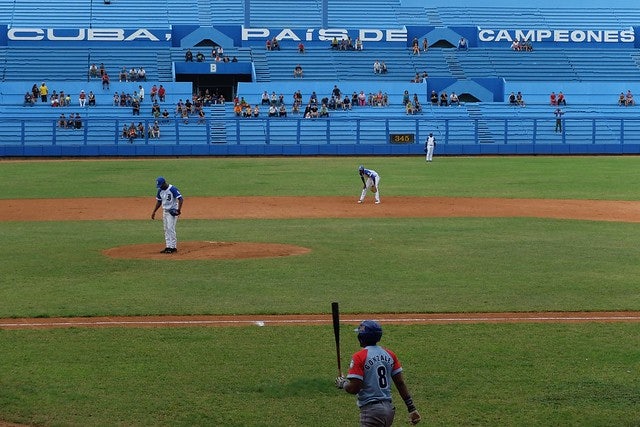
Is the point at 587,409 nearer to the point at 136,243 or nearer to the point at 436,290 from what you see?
the point at 436,290

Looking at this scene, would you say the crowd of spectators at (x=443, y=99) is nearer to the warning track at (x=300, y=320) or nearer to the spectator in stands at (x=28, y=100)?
the spectator in stands at (x=28, y=100)

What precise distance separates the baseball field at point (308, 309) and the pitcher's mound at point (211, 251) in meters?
0.10

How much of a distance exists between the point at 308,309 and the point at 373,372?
333 inches

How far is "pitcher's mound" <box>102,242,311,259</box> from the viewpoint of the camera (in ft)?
74.2

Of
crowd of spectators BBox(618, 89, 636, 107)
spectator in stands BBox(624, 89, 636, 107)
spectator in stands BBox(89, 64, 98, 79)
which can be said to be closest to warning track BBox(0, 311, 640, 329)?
spectator in stands BBox(89, 64, 98, 79)

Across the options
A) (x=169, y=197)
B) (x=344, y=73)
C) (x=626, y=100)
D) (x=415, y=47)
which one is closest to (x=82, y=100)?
(x=344, y=73)

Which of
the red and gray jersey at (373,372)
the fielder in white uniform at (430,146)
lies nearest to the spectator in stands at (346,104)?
the fielder in white uniform at (430,146)

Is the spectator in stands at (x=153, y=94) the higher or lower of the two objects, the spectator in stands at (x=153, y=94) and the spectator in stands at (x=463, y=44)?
the lower

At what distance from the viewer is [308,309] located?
16.5m

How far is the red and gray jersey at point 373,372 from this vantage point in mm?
8047

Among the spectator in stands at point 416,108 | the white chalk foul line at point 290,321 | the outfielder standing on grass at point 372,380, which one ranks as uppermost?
the spectator in stands at point 416,108

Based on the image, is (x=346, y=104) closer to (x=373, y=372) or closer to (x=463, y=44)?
(x=463, y=44)

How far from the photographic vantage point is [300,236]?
26609 millimetres

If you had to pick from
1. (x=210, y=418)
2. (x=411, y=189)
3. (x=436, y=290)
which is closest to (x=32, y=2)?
(x=411, y=189)
